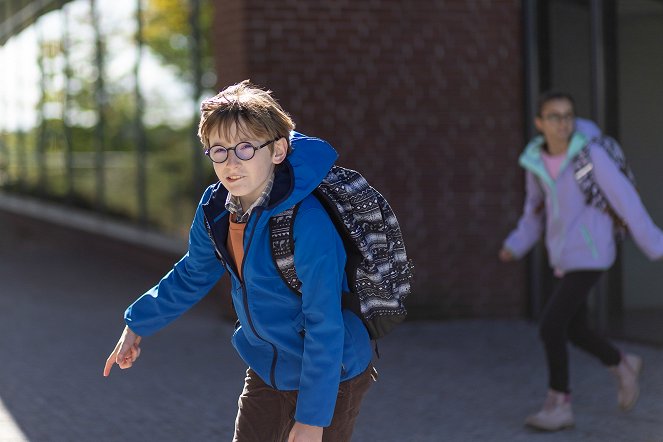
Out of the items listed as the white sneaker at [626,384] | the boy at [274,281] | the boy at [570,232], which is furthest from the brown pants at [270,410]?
the white sneaker at [626,384]

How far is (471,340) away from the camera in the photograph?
9.44 meters

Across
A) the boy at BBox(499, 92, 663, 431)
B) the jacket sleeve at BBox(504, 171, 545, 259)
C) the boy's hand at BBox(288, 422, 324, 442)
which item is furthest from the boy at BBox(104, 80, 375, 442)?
the jacket sleeve at BBox(504, 171, 545, 259)

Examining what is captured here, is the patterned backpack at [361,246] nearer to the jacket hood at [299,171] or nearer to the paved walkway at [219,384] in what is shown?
the jacket hood at [299,171]

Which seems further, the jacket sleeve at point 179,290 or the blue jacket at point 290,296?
the jacket sleeve at point 179,290

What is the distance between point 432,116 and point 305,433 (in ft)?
22.4

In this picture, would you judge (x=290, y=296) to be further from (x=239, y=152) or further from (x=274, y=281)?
(x=239, y=152)

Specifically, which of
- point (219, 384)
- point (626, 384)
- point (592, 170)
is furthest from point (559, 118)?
point (219, 384)

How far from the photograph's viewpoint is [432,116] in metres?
10.1

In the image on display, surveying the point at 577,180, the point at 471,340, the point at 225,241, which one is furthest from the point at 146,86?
the point at 225,241

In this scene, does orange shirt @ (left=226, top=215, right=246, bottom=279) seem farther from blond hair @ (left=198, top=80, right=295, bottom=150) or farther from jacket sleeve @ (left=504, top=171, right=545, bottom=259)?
jacket sleeve @ (left=504, top=171, right=545, bottom=259)

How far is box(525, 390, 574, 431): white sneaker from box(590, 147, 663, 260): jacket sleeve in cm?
87

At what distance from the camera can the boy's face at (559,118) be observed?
6480 mm

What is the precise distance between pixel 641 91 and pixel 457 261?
6.93 ft

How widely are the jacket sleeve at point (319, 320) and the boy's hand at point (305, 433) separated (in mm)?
19
